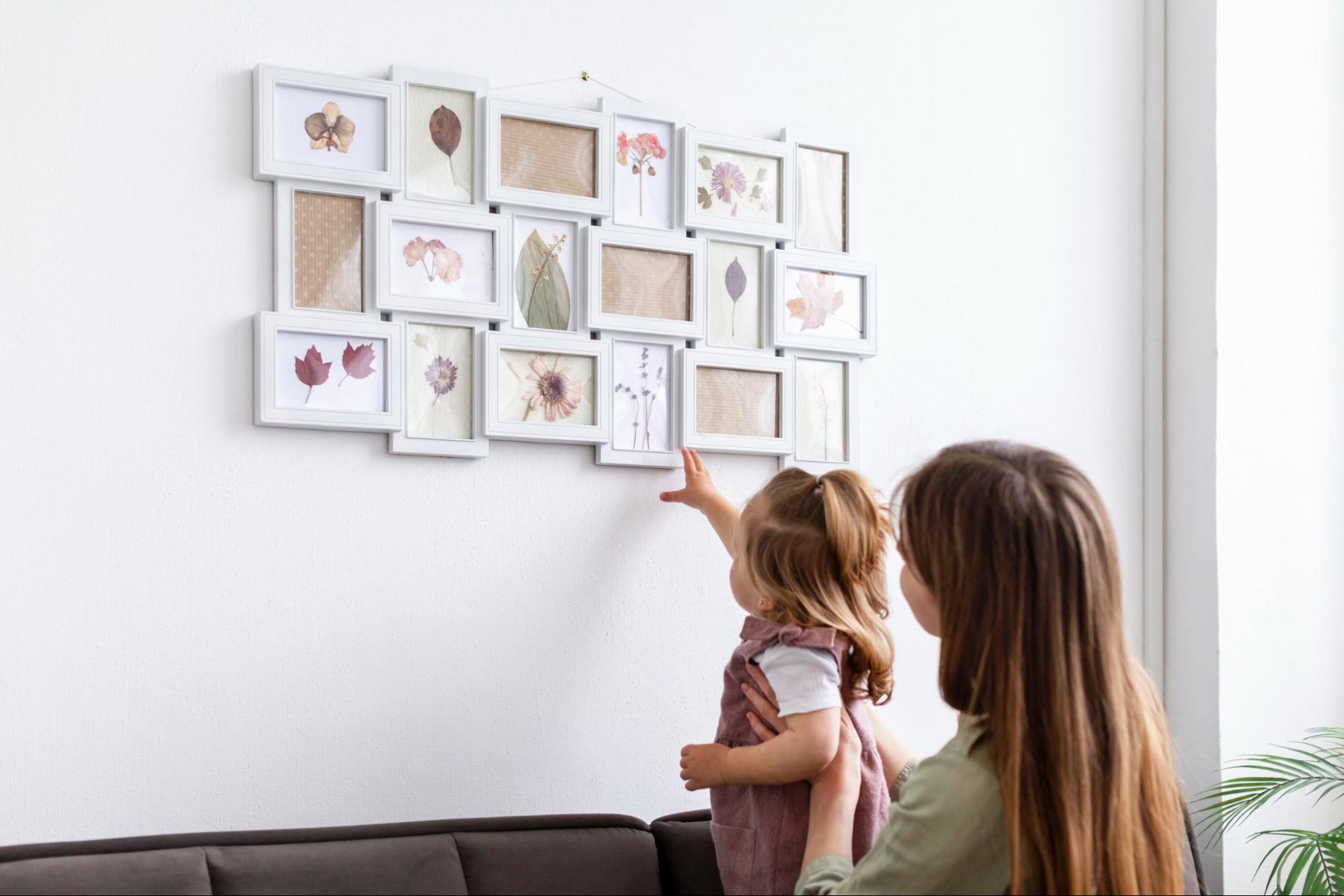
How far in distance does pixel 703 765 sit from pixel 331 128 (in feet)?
3.17

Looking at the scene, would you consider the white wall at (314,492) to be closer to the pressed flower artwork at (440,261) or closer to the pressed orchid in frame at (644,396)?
the pressed orchid in frame at (644,396)

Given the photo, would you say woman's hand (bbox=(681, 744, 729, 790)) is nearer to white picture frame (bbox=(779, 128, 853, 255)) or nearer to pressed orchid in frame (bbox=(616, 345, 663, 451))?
pressed orchid in frame (bbox=(616, 345, 663, 451))

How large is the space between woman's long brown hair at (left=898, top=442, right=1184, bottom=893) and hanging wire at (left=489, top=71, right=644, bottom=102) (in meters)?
0.96

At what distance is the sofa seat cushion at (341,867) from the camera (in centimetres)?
147

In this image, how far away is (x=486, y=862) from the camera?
1.59 m

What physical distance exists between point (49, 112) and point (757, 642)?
1.09 meters

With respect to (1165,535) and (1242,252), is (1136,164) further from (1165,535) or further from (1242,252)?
(1165,535)

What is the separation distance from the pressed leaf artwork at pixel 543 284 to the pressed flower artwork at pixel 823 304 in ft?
1.16

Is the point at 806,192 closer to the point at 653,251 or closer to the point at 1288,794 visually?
the point at 653,251

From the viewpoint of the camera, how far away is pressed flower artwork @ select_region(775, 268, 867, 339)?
2037 mm

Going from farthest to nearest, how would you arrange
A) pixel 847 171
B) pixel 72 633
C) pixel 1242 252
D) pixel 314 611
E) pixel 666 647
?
1. pixel 1242 252
2. pixel 847 171
3. pixel 666 647
4. pixel 314 611
5. pixel 72 633

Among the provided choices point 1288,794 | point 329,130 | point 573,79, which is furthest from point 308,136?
point 1288,794

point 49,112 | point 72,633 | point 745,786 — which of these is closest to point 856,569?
point 745,786

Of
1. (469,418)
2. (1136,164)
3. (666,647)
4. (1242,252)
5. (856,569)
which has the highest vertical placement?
(1136,164)
